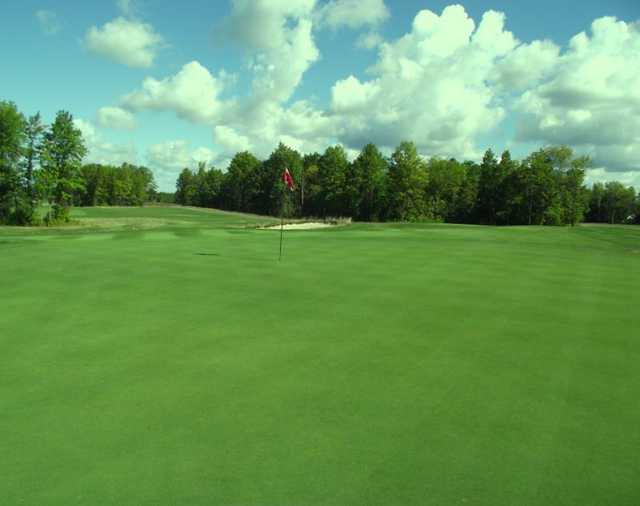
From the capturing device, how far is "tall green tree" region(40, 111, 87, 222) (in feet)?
182

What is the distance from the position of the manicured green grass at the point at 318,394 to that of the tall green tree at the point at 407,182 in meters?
75.9

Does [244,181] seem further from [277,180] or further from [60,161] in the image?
[60,161]

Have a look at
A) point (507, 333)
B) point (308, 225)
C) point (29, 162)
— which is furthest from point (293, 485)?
point (29, 162)

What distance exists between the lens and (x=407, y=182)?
88.2 m

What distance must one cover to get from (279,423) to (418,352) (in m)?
3.37

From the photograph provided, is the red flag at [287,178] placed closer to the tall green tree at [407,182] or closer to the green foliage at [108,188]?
the tall green tree at [407,182]

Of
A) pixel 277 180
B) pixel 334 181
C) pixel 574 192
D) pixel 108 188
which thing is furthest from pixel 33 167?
pixel 108 188

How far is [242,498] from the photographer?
4441 mm

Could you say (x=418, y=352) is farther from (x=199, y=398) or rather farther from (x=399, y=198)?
(x=399, y=198)

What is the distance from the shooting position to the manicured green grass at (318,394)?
469 cm

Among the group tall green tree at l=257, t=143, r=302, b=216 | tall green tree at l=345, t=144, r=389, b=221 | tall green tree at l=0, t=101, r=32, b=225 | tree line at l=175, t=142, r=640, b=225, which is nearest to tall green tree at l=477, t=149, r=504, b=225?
tree line at l=175, t=142, r=640, b=225

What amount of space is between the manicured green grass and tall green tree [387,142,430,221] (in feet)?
249

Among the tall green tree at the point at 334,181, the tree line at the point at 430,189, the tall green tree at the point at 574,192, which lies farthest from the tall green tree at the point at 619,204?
the tall green tree at the point at 334,181

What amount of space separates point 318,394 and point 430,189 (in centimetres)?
9873
